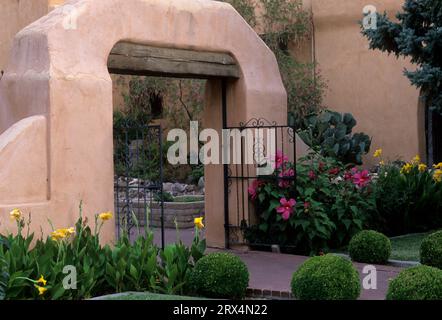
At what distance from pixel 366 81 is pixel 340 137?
1.67 m

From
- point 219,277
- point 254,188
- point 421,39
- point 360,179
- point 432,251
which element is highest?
point 421,39

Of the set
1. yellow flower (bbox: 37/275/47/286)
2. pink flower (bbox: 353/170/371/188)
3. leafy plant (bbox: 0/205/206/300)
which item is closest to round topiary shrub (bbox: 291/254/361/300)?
leafy plant (bbox: 0/205/206/300)

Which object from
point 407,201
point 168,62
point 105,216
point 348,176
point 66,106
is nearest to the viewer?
point 105,216

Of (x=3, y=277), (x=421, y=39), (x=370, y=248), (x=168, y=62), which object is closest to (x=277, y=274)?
(x=370, y=248)

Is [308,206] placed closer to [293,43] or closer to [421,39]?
[421,39]

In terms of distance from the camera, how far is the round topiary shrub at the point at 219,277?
8.26 m

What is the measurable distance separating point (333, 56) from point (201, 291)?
1073 cm

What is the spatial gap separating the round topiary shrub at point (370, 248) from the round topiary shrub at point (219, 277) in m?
2.42

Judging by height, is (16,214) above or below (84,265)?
above

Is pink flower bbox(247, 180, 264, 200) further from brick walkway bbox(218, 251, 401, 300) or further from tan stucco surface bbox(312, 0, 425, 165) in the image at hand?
tan stucco surface bbox(312, 0, 425, 165)

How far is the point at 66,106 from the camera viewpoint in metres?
9.19

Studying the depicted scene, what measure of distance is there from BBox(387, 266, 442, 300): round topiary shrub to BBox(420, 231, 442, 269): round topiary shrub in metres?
1.97
